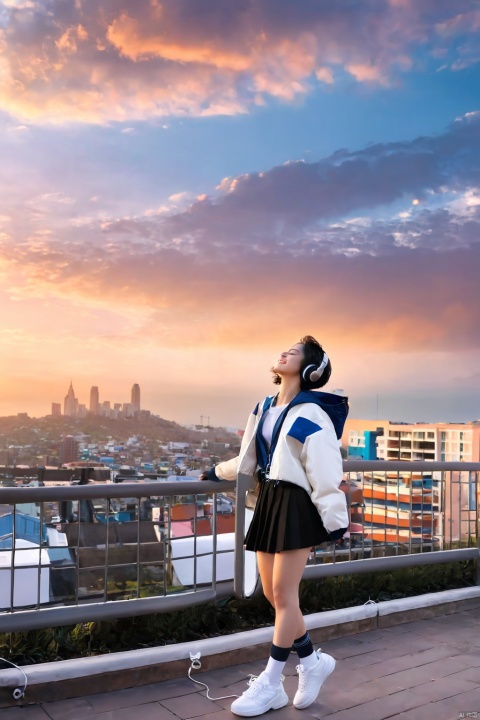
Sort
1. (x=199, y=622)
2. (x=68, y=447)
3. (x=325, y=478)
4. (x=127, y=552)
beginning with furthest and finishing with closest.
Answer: (x=68, y=447), (x=199, y=622), (x=127, y=552), (x=325, y=478)

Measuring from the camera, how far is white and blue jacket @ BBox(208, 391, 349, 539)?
3156 mm

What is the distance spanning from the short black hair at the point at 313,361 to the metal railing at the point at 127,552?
2.97 ft

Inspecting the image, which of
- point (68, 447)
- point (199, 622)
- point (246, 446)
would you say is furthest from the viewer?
point (68, 447)

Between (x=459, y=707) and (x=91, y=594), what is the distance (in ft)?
6.53

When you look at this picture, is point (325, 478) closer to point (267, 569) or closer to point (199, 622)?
point (267, 569)

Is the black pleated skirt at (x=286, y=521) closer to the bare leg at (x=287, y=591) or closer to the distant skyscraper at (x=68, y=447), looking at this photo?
the bare leg at (x=287, y=591)

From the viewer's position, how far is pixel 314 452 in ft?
10.4

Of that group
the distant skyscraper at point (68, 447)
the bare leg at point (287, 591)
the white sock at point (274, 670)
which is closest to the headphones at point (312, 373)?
the bare leg at point (287, 591)

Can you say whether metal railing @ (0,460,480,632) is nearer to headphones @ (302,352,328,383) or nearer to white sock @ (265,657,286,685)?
white sock @ (265,657,286,685)

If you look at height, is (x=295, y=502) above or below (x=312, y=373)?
below

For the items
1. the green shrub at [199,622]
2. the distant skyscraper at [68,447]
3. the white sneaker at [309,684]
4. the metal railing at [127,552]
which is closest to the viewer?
the white sneaker at [309,684]

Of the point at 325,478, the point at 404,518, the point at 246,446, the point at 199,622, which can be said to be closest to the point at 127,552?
the point at 199,622

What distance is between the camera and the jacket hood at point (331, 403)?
3.34 m

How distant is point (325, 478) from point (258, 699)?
3.68 feet
